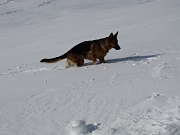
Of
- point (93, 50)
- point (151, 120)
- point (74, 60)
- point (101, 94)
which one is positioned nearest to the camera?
point (151, 120)

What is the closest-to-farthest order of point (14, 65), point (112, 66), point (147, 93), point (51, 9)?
1. point (147, 93)
2. point (112, 66)
3. point (14, 65)
4. point (51, 9)

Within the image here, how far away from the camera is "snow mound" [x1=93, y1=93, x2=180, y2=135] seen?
3.16 m

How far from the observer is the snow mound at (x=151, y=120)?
3.16 meters

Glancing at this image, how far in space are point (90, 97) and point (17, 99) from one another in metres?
1.12

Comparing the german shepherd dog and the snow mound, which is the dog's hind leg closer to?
the german shepherd dog

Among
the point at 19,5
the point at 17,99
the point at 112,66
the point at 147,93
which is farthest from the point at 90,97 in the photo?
the point at 19,5

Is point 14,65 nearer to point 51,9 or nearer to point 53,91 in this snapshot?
point 53,91

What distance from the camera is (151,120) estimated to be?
338cm

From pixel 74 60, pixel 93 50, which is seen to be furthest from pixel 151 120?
pixel 93 50

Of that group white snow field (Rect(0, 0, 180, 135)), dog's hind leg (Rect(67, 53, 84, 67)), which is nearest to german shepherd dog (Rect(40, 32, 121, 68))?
dog's hind leg (Rect(67, 53, 84, 67))

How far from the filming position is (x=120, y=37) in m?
10.4

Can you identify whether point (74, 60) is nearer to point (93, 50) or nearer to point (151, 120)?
point (93, 50)

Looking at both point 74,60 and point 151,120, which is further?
point 74,60

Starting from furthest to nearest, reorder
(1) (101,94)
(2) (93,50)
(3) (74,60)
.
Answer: (2) (93,50) < (3) (74,60) < (1) (101,94)
